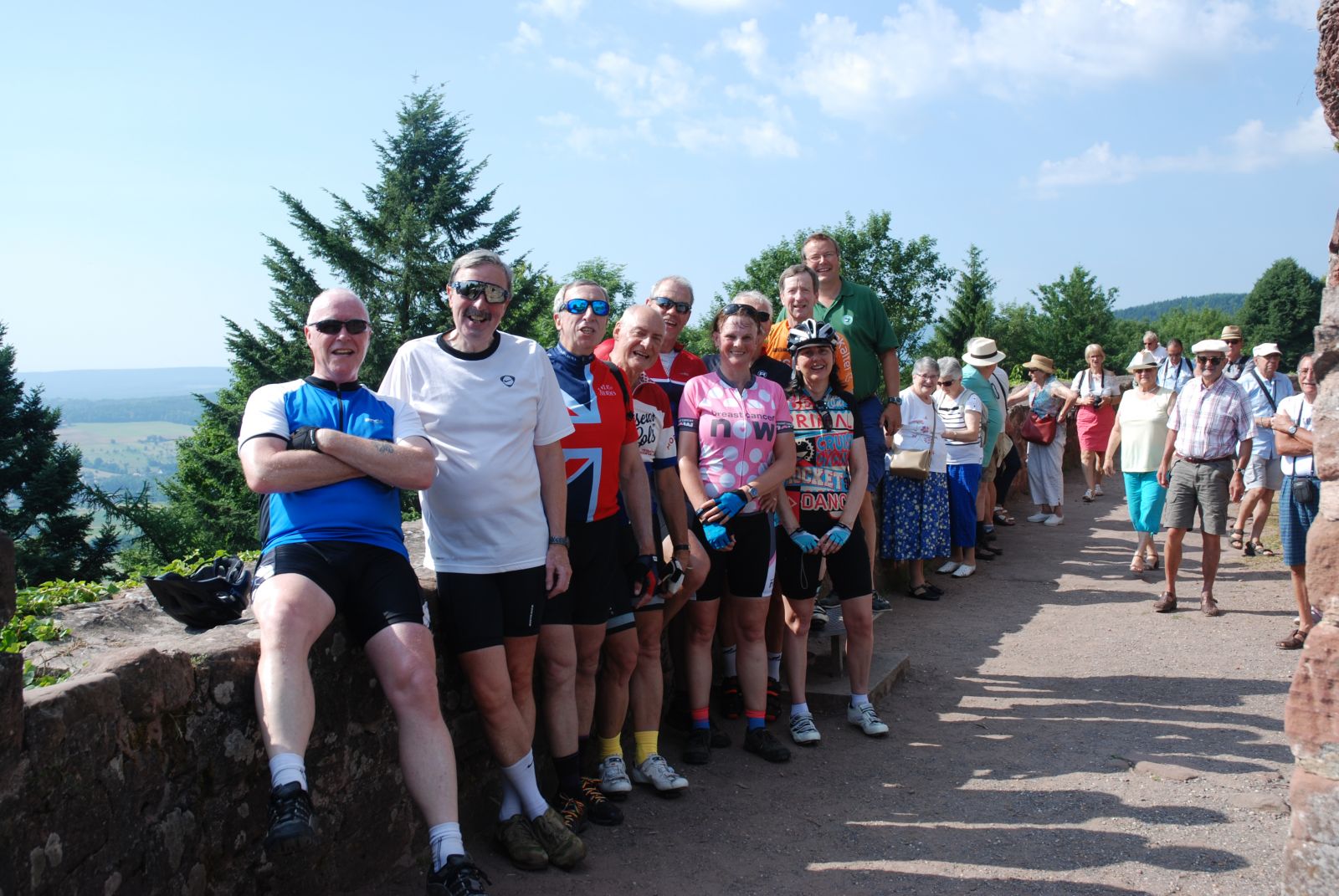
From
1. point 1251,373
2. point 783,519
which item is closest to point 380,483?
point 783,519

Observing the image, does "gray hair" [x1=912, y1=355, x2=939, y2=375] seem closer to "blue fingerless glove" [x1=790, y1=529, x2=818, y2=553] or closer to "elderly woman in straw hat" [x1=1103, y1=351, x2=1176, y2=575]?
"elderly woman in straw hat" [x1=1103, y1=351, x2=1176, y2=575]

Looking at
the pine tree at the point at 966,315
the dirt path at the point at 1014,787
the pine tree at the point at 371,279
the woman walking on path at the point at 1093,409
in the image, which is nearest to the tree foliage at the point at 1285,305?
the pine tree at the point at 966,315

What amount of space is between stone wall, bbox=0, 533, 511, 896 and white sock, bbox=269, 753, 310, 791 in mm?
172

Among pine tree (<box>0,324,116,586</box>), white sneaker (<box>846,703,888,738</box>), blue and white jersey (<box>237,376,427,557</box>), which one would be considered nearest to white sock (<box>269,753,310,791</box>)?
blue and white jersey (<box>237,376,427,557</box>)

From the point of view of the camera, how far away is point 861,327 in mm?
6102

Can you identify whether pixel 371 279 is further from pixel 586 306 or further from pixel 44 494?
pixel 586 306

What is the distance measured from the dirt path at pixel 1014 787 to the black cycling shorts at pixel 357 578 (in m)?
A: 0.94

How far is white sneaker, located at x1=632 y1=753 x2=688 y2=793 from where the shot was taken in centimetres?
429

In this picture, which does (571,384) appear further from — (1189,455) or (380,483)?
(1189,455)

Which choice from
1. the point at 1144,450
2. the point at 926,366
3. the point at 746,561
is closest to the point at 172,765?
the point at 746,561

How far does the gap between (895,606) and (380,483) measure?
525 centimetres

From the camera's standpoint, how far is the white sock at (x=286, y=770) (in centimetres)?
269

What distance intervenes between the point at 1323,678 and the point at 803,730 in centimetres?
252

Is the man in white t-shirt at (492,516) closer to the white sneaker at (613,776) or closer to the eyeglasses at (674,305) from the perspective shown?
the white sneaker at (613,776)
